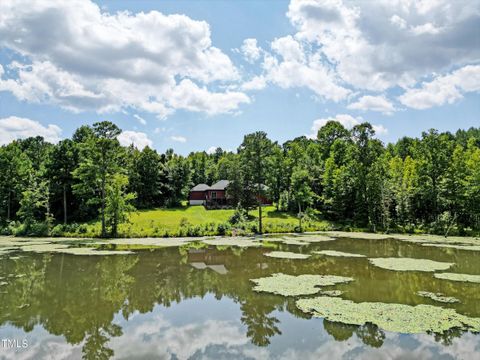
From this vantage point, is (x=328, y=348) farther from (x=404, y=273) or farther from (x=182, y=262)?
(x=182, y=262)

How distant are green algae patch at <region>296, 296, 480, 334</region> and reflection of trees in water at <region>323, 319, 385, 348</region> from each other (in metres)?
0.23

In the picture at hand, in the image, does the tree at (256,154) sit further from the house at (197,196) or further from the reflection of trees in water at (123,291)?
the house at (197,196)

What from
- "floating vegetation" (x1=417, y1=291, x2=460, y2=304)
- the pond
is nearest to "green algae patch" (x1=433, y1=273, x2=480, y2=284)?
the pond

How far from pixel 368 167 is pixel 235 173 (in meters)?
19.8

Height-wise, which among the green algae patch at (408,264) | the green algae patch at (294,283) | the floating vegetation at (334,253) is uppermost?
the green algae patch at (294,283)

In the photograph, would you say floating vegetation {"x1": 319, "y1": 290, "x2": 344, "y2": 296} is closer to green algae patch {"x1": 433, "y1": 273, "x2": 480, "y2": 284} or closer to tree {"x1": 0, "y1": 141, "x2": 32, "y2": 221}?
green algae patch {"x1": 433, "y1": 273, "x2": 480, "y2": 284}

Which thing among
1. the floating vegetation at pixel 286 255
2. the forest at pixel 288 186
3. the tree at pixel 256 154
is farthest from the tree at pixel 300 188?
the floating vegetation at pixel 286 255

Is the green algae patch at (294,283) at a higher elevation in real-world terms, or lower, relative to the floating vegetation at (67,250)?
higher

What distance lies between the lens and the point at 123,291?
635 inches

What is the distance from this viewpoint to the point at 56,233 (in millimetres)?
39875

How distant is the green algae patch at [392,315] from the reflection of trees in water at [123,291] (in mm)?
417

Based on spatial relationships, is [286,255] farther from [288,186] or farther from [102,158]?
[288,186]

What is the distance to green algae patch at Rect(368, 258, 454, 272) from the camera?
20.9 metres

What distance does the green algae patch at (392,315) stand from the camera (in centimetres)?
1137
